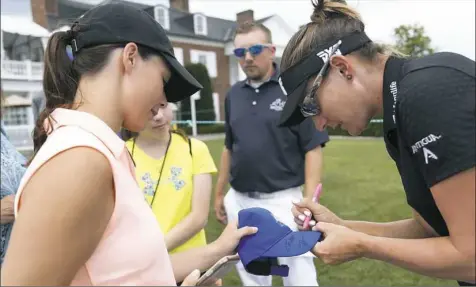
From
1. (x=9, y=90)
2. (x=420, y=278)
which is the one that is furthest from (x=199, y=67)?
(x=420, y=278)

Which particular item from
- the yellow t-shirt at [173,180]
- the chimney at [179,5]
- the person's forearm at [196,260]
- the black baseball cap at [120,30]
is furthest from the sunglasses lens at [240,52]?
the chimney at [179,5]

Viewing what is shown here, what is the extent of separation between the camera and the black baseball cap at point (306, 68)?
178 centimetres

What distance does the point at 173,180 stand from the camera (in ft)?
9.77

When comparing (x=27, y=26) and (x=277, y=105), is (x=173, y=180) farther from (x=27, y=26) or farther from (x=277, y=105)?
(x=27, y=26)

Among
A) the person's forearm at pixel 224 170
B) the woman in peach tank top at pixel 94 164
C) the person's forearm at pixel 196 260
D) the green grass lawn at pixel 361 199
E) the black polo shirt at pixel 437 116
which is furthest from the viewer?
the green grass lawn at pixel 361 199

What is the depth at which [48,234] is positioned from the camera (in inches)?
45.3

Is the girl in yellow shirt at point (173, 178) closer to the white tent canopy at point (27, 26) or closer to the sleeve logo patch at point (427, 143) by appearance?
the white tent canopy at point (27, 26)

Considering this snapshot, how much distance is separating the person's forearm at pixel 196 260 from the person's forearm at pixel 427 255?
758 millimetres

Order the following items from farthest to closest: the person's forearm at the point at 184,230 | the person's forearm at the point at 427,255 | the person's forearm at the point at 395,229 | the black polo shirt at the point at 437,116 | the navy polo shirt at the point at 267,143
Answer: the navy polo shirt at the point at 267,143
the person's forearm at the point at 184,230
the person's forearm at the point at 395,229
the person's forearm at the point at 427,255
the black polo shirt at the point at 437,116

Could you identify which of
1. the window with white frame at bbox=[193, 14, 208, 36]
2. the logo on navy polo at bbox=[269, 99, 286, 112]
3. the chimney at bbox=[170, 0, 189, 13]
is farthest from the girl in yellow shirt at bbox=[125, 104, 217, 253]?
the chimney at bbox=[170, 0, 189, 13]

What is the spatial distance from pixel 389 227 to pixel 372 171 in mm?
9881

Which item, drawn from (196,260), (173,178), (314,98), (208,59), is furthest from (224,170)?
(208,59)

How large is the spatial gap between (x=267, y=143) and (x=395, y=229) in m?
1.96

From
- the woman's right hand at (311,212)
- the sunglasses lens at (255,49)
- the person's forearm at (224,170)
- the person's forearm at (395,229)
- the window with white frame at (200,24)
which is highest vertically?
the window with white frame at (200,24)
